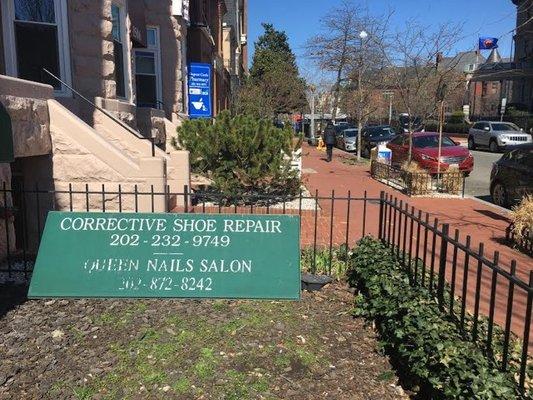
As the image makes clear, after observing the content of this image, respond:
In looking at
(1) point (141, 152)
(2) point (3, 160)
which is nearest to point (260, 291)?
(2) point (3, 160)

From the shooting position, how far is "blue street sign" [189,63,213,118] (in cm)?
1653

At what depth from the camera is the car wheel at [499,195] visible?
442 inches

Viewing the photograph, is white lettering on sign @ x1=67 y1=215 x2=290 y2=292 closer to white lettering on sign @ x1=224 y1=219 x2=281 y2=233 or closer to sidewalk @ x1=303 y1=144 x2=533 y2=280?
white lettering on sign @ x1=224 y1=219 x2=281 y2=233

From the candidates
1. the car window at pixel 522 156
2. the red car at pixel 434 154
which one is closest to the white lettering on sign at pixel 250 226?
the car window at pixel 522 156

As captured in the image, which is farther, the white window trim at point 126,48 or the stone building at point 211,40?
the stone building at point 211,40

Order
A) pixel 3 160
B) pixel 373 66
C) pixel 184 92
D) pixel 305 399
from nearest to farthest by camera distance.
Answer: pixel 305 399 → pixel 3 160 → pixel 184 92 → pixel 373 66

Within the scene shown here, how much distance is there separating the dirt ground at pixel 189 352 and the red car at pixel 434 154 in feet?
39.5

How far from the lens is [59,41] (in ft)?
27.1

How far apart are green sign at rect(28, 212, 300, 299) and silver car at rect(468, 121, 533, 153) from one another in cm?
2614

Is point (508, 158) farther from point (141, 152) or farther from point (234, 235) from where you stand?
point (234, 235)

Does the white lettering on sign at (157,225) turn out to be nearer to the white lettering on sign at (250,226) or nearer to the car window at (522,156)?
the white lettering on sign at (250,226)

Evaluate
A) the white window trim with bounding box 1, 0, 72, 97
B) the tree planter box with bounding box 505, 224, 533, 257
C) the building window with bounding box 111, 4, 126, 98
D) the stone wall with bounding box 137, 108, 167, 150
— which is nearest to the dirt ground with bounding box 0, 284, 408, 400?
the tree planter box with bounding box 505, 224, 533, 257

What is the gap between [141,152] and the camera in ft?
28.5

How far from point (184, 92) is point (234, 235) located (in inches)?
450
